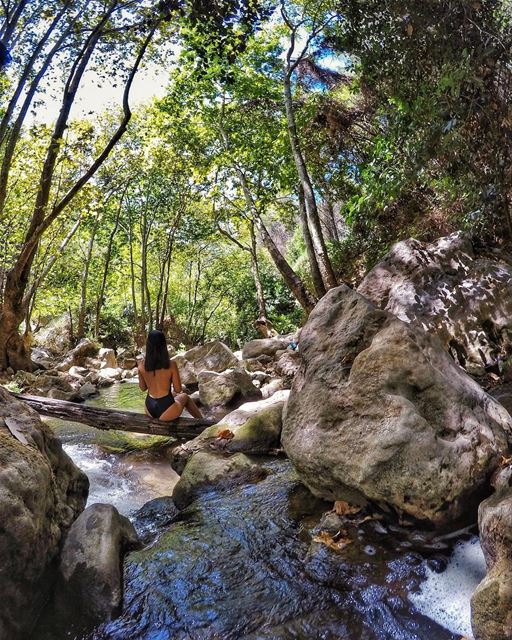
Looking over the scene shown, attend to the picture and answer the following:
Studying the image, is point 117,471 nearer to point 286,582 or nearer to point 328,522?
point 328,522

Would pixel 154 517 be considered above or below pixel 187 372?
below

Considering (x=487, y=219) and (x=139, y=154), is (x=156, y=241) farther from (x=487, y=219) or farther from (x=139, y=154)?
(x=487, y=219)

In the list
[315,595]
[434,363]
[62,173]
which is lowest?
[315,595]

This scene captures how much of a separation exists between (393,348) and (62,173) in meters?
16.7

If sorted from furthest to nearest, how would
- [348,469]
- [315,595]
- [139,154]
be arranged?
[139,154], [348,469], [315,595]

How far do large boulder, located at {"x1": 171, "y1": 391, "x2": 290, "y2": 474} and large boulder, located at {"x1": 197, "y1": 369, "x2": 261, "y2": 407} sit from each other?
264cm

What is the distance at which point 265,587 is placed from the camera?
293 cm

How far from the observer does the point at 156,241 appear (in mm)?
24500

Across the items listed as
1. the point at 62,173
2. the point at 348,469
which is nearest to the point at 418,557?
the point at 348,469

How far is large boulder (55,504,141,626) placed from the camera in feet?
8.87

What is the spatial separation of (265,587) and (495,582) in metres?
1.42

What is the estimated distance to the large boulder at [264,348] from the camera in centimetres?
1401

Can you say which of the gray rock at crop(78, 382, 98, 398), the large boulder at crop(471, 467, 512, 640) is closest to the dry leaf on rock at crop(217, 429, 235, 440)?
the large boulder at crop(471, 467, 512, 640)

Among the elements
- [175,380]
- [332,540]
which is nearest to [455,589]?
[332,540]
